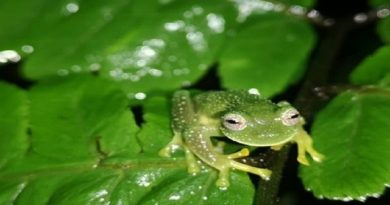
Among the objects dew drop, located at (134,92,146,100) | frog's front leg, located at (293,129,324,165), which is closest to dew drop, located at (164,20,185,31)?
dew drop, located at (134,92,146,100)

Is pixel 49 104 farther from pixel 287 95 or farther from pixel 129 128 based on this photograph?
pixel 287 95

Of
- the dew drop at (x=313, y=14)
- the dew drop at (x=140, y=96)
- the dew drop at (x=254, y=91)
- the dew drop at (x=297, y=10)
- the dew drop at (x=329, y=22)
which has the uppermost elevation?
the dew drop at (x=297, y=10)

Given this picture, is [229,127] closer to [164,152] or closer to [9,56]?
[164,152]

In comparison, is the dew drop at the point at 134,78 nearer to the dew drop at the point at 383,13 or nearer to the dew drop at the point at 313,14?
the dew drop at the point at 313,14

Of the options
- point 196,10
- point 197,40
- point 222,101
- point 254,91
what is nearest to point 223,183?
point 222,101

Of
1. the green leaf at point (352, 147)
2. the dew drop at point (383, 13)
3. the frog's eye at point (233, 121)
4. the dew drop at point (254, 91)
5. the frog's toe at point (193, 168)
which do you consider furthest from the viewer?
the dew drop at point (383, 13)

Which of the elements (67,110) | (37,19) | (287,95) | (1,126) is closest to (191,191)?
(67,110)

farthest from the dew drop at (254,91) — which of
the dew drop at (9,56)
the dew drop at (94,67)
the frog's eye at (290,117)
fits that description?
the dew drop at (9,56)

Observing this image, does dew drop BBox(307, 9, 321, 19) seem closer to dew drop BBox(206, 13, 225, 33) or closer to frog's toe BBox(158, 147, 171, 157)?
dew drop BBox(206, 13, 225, 33)
